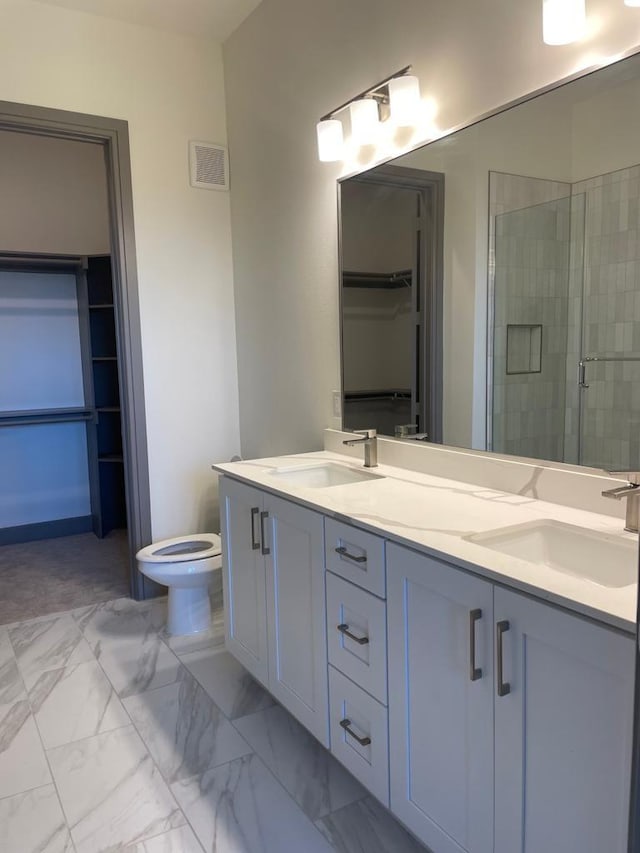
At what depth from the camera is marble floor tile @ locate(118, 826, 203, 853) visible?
1.65 m

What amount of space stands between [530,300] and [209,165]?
227 cm

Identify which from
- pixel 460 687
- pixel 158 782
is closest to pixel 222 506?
pixel 158 782

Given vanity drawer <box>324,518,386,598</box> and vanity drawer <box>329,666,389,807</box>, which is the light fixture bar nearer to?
vanity drawer <box>324,518,386,598</box>

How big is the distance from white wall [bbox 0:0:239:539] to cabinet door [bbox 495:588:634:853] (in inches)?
98.4

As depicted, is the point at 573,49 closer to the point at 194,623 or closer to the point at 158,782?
the point at 158,782

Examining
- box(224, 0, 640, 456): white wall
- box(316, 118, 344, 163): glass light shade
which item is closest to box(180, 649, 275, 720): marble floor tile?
box(224, 0, 640, 456): white wall

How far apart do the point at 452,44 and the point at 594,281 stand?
0.92 metres

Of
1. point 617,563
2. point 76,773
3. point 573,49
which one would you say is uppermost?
point 573,49

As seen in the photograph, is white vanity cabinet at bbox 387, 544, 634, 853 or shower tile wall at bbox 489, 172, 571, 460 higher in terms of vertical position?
shower tile wall at bbox 489, 172, 571, 460

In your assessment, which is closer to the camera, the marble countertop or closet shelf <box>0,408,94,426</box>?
the marble countertop

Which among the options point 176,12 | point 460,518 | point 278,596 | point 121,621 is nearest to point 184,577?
point 121,621

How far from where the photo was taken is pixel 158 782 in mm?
1922

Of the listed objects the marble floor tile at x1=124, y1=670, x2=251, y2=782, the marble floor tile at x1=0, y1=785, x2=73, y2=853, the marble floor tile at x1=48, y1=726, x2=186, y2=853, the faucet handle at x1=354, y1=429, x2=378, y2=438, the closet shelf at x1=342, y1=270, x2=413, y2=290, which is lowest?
the marble floor tile at x1=0, y1=785, x2=73, y2=853

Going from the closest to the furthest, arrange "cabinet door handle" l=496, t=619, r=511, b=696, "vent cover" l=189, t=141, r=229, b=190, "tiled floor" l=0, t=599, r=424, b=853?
1. "cabinet door handle" l=496, t=619, r=511, b=696
2. "tiled floor" l=0, t=599, r=424, b=853
3. "vent cover" l=189, t=141, r=229, b=190
